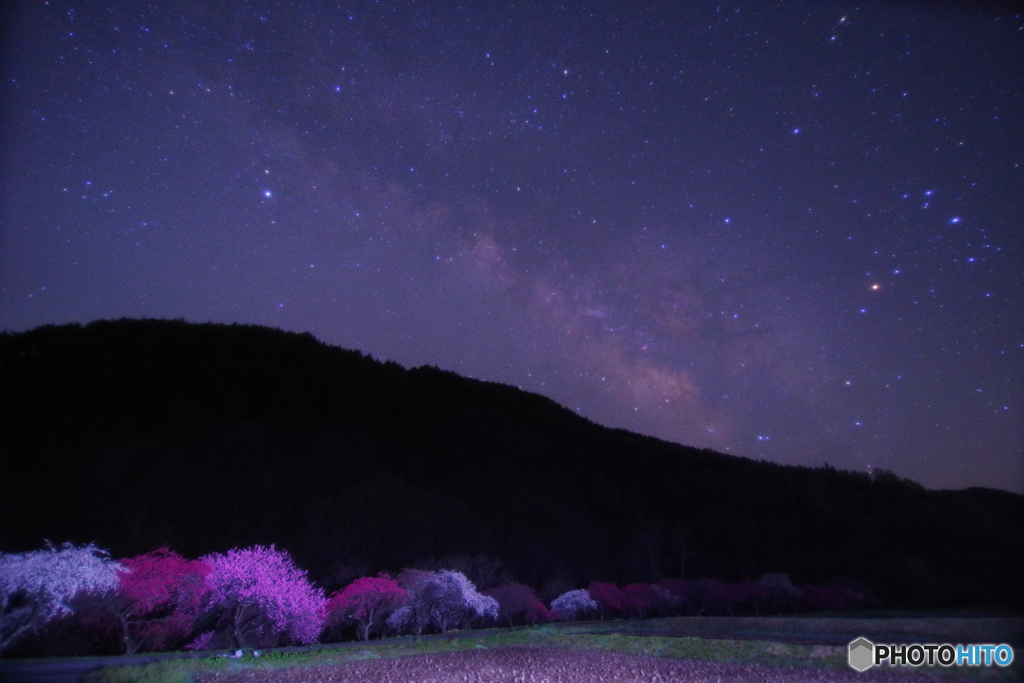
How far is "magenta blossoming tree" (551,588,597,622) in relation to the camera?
2980cm

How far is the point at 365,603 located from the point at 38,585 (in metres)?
10.6

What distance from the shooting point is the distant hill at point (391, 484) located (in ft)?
109

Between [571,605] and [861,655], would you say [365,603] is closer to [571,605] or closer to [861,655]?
[571,605]

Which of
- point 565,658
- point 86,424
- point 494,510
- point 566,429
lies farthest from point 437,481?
point 565,658

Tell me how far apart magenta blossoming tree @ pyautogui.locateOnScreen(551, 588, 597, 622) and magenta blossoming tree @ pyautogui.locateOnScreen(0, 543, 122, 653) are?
73.4ft

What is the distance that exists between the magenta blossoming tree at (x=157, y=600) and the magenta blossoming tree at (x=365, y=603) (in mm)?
4994

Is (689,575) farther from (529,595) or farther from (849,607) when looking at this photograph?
(529,595)

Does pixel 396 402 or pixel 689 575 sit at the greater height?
pixel 396 402

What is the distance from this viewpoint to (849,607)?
39.0 metres

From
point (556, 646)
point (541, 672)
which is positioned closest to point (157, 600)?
point (541, 672)

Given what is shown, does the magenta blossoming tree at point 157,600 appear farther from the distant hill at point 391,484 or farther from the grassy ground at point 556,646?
the distant hill at point 391,484

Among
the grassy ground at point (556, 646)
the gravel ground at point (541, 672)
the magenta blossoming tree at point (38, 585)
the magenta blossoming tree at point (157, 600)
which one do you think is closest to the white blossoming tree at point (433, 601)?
the grassy ground at point (556, 646)

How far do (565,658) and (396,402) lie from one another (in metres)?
47.4

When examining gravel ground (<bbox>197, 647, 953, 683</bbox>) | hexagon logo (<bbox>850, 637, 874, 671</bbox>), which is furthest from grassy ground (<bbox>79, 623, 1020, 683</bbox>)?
gravel ground (<bbox>197, 647, 953, 683</bbox>)
